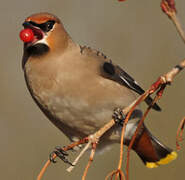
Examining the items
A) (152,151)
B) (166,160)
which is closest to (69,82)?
(152,151)

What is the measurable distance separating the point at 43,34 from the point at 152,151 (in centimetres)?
143

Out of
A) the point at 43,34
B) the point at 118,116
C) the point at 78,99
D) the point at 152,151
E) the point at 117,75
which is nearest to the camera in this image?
the point at 118,116

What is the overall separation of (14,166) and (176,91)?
6.97 ft

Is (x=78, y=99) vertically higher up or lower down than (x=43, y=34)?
lower down

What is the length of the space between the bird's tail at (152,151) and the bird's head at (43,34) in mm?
1065

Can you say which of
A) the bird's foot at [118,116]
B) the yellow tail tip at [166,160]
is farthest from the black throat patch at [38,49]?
the yellow tail tip at [166,160]

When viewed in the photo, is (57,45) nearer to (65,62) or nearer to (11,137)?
(65,62)

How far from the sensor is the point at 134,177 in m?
5.57

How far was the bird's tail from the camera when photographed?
4.35 m

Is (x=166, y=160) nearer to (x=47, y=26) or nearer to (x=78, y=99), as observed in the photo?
(x=78, y=99)

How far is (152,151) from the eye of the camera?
14.7ft

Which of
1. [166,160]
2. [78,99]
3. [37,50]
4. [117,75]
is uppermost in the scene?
[37,50]

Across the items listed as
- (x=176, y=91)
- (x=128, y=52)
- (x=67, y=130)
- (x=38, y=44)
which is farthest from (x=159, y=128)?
(x=38, y=44)

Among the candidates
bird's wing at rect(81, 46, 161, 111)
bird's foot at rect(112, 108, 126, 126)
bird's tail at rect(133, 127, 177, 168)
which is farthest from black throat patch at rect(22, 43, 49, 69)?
bird's tail at rect(133, 127, 177, 168)
